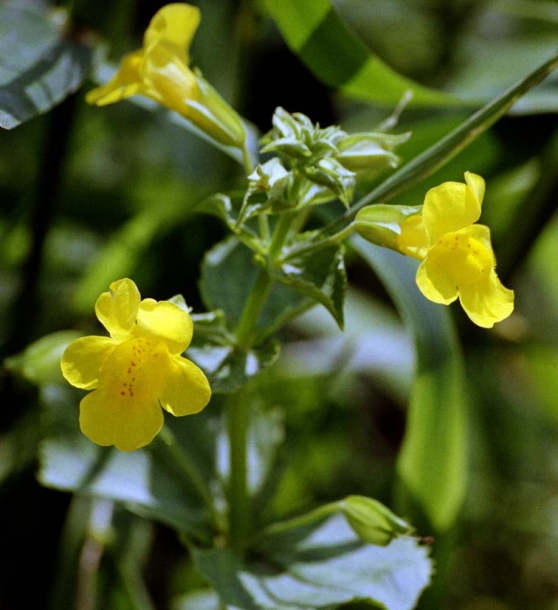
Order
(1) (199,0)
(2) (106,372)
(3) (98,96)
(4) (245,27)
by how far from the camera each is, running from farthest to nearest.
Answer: (1) (199,0) < (4) (245,27) < (3) (98,96) < (2) (106,372)

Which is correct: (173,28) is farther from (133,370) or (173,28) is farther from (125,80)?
(133,370)

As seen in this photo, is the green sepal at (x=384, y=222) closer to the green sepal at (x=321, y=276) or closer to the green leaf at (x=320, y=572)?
the green sepal at (x=321, y=276)

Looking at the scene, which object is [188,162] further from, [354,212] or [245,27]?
[354,212]

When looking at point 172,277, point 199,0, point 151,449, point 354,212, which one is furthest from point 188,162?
point 354,212

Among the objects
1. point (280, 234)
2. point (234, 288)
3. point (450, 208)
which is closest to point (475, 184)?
point (450, 208)

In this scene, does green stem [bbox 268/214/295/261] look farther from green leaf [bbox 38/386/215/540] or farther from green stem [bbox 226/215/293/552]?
green leaf [bbox 38/386/215/540]

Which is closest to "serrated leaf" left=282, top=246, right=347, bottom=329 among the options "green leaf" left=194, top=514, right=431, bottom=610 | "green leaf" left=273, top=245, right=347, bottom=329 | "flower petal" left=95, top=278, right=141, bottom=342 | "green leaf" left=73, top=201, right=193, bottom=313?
"green leaf" left=273, top=245, right=347, bottom=329

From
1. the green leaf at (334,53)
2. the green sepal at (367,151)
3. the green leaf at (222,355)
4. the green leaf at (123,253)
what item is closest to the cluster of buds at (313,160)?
the green sepal at (367,151)
